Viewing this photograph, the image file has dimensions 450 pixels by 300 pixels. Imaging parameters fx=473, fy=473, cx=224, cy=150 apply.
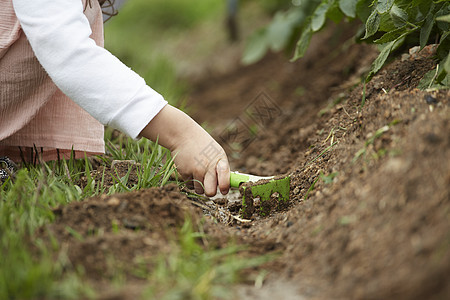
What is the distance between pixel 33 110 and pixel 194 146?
70cm

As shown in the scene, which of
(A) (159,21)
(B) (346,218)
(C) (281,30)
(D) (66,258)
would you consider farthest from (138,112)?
(A) (159,21)

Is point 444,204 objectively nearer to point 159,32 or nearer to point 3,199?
point 3,199

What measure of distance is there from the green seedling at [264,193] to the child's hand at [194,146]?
0.23 ft

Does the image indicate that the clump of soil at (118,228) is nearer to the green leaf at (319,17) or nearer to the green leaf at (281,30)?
the green leaf at (319,17)

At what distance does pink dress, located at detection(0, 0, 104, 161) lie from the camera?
5.69 ft

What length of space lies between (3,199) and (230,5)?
383 cm

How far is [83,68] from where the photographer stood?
1458 mm

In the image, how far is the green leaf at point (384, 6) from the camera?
5.22 ft

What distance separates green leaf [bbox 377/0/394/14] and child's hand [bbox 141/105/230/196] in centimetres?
72

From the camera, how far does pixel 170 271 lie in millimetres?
985

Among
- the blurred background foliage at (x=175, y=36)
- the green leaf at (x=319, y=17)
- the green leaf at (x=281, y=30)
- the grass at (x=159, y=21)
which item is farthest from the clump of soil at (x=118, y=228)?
the grass at (x=159, y=21)

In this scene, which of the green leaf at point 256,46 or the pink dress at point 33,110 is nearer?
the pink dress at point 33,110

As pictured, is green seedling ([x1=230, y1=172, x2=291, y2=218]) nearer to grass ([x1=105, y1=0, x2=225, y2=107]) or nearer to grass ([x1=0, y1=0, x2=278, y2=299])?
grass ([x1=0, y1=0, x2=278, y2=299])

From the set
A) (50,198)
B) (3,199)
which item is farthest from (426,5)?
(3,199)
